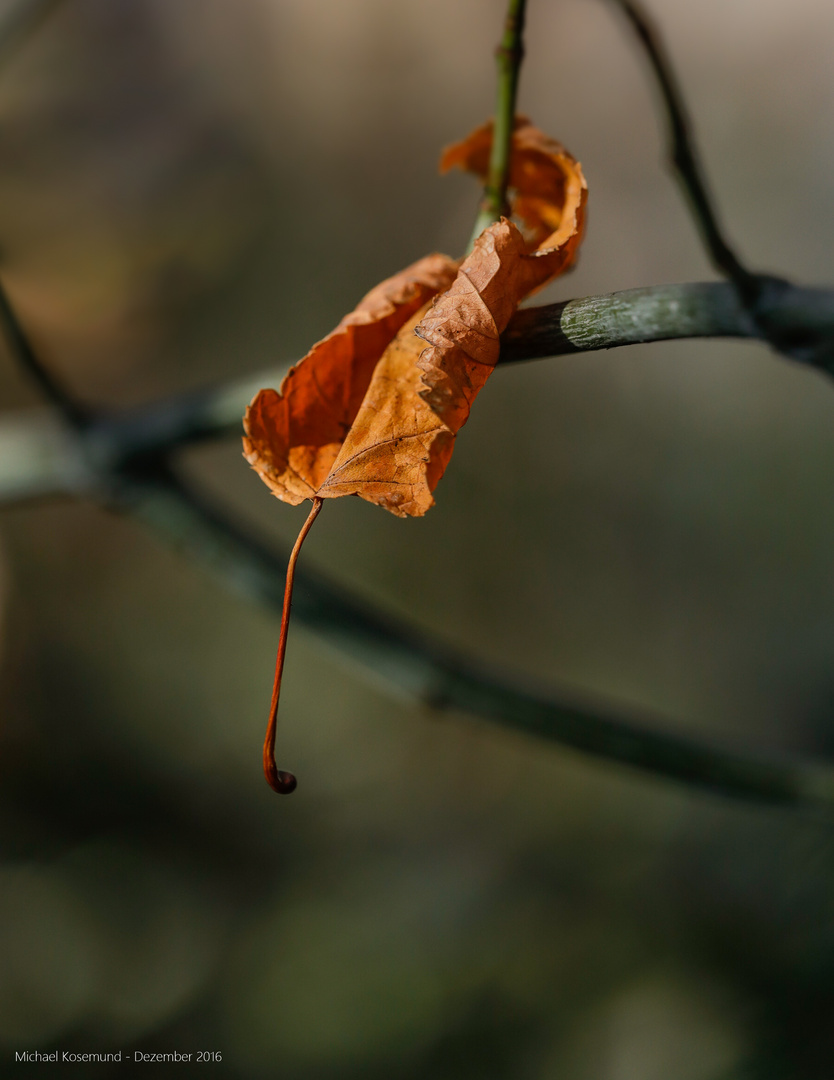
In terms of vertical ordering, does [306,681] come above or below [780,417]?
below

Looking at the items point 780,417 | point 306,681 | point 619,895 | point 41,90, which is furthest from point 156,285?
point 619,895

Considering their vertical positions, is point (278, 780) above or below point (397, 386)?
below

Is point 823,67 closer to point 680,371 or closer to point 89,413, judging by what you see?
point 680,371

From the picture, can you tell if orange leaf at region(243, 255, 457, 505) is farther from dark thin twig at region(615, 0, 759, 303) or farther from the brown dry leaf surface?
dark thin twig at region(615, 0, 759, 303)

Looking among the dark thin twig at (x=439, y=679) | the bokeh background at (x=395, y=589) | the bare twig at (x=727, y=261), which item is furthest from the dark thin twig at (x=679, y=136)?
the bokeh background at (x=395, y=589)

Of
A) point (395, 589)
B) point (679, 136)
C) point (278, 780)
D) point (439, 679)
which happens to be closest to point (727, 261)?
point (679, 136)

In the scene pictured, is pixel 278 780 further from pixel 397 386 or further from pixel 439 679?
pixel 439 679

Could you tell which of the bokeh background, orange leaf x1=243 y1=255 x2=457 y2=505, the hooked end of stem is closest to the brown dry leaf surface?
orange leaf x1=243 y1=255 x2=457 y2=505
